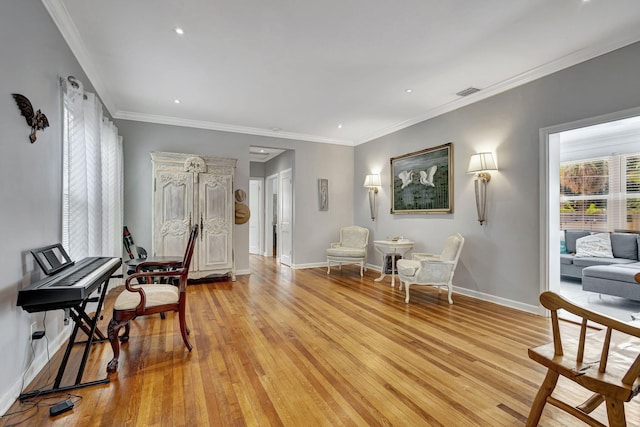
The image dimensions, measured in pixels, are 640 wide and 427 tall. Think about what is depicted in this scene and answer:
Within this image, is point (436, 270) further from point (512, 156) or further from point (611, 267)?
point (611, 267)

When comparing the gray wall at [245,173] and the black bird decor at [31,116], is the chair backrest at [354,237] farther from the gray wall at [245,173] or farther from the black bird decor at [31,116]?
the black bird decor at [31,116]

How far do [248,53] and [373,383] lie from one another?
3292 mm

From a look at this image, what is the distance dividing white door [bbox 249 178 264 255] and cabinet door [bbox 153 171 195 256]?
3.55 meters

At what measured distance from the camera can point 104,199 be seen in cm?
390

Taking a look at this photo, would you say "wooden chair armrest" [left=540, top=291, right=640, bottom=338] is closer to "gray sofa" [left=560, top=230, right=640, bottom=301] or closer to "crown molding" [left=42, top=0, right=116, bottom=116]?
"gray sofa" [left=560, top=230, right=640, bottom=301]

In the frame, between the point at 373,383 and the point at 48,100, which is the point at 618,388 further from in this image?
the point at 48,100

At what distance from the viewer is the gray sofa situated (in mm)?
4031

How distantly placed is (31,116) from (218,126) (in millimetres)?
3733

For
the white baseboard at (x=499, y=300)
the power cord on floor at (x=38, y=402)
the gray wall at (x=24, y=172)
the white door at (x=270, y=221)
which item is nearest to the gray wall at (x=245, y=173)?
the white door at (x=270, y=221)

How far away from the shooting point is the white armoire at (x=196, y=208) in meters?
4.87

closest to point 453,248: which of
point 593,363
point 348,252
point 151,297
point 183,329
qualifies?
point 348,252

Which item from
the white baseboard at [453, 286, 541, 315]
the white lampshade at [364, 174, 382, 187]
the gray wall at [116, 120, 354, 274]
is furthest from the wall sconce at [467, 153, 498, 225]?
the gray wall at [116, 120, 354, 274]

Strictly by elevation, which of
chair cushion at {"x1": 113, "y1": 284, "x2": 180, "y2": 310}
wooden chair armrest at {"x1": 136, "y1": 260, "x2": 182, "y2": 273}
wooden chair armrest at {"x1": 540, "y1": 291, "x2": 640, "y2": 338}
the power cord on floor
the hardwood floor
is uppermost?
wooden chair armrest at {"x1": 540, "y1": 291, "x2": 640, "y2": 338}

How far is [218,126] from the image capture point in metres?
5.71
